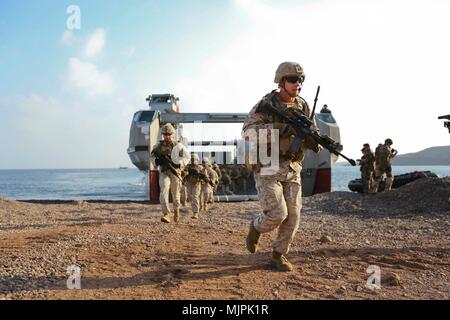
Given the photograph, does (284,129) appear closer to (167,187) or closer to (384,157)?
(167,187)

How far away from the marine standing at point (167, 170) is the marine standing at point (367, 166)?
315 inches

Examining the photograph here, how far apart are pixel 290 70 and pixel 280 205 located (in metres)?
1.29

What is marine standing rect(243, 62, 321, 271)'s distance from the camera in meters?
3.71

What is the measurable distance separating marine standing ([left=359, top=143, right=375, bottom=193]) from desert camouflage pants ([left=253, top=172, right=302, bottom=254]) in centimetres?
1070

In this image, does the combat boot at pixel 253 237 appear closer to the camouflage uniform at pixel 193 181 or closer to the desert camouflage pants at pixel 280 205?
the desert camouflage pants at pixel 280 205

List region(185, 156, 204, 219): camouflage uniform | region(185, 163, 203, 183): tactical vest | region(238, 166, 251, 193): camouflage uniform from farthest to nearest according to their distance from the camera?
region(238, 166, 251, 193): camouflage uniform
region(185, 163, 203, 183): tactical vest
region(185, 156, 204, 219): camouflage uniform

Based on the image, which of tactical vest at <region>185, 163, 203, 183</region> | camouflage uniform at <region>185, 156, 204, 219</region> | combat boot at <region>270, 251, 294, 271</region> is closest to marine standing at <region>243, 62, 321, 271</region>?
combat boot at <region>270, 251, 294, 271</region>

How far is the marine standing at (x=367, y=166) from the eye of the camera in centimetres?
1381

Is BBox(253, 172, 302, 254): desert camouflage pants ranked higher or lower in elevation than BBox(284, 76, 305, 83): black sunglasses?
lower

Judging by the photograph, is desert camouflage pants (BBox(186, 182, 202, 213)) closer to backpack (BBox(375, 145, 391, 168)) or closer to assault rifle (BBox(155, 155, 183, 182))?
assault rifle (BBox(155, 155, 183, 182))
